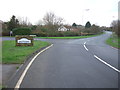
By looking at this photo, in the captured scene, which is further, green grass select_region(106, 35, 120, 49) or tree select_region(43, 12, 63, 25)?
tree select_region(43, 12, 63, 25)

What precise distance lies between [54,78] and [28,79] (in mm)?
949

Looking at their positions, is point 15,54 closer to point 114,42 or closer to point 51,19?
point 114,42

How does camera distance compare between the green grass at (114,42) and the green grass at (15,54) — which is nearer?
the green grass at (15,54)

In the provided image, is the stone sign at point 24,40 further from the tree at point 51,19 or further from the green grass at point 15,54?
the tree at point 51,19

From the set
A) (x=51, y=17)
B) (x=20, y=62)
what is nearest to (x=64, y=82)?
(x=20, y=62)

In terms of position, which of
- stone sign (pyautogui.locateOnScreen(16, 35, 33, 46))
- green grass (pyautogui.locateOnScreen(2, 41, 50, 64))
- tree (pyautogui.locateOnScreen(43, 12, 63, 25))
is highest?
tree (pyautogui.locateOnScreen(43, 12, 63, 25))

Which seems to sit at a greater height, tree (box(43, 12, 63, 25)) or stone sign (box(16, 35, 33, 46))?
tree (box(43, 12, 63, 25))

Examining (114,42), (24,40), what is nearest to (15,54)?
(24,40)

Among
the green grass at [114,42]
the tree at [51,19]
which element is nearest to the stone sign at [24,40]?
the green grass at [114,42]

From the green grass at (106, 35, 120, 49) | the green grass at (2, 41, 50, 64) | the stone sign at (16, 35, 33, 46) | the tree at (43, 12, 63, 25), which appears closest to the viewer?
the green grass at (2, 41, 50, 64)

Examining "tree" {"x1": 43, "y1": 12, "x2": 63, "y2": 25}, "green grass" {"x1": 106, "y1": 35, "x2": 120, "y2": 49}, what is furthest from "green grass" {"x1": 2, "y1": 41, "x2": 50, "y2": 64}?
"tree" {"x1": 43, "y1": 12, "x2": 63, "y2": 25}

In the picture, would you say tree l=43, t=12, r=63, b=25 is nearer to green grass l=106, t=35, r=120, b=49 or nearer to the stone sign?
green grass l=106, t=35, r=120, b=49

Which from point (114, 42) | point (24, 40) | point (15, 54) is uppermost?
point (24, 40)

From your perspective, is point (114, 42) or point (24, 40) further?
point (114, 42)
